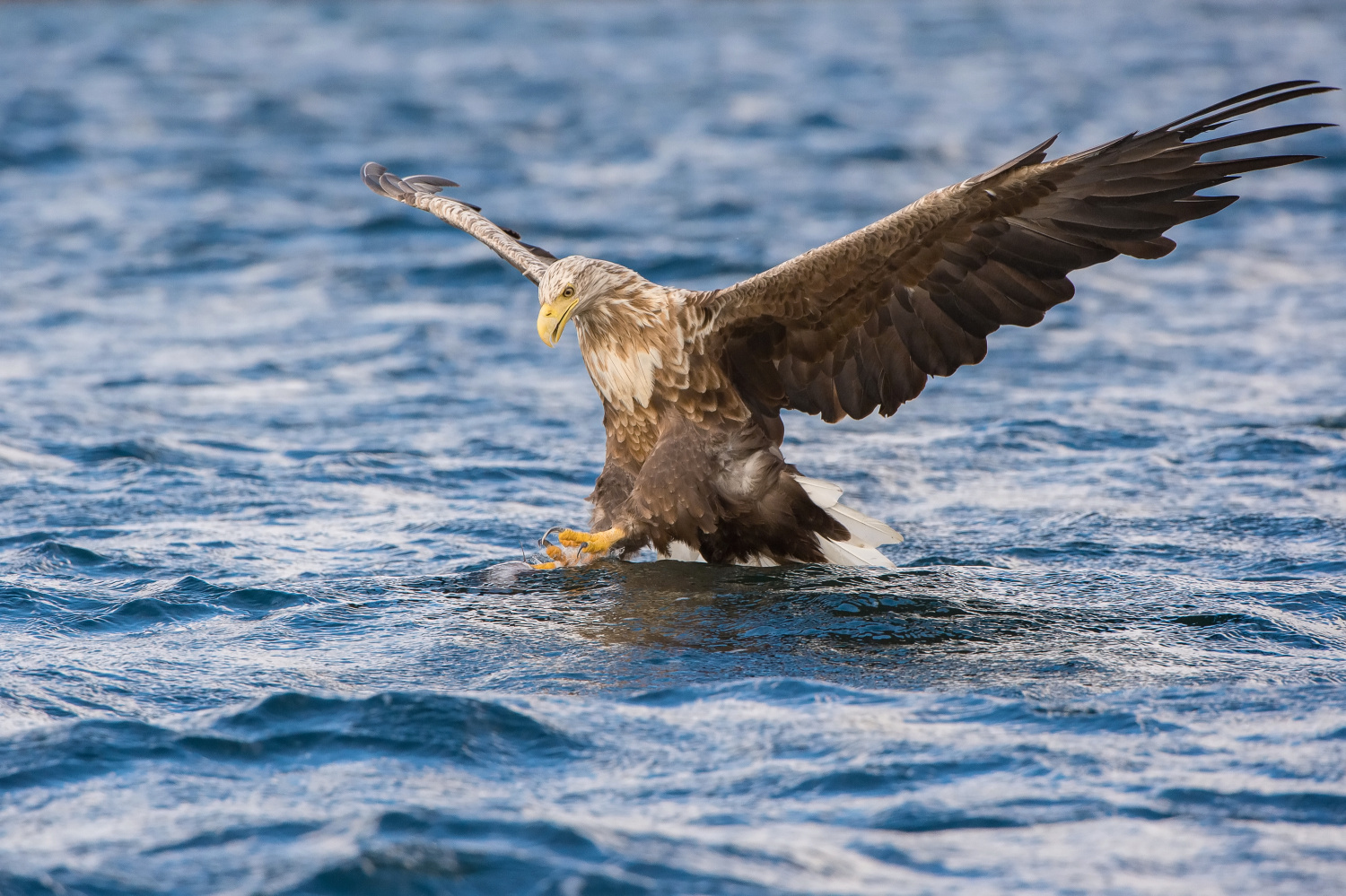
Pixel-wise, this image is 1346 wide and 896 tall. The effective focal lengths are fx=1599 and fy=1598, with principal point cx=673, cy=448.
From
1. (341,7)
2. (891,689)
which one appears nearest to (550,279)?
(891,689)

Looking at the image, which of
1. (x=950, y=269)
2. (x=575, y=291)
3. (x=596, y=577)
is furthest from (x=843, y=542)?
(x=575, y=291)

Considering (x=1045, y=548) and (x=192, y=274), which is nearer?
(x=1045, y=548)

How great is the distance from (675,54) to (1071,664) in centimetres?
2159

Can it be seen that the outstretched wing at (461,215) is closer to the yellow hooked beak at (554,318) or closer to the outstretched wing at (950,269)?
the yellow hooked beak at (554,318)

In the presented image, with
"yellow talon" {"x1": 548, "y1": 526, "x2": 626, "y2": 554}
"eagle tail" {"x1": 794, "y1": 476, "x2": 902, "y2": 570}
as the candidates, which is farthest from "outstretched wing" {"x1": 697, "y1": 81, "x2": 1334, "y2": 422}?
"yellow talon" {"x1": 548, "y1": 526, "x2": 626, "y2": 554}

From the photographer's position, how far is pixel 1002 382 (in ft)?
33.4

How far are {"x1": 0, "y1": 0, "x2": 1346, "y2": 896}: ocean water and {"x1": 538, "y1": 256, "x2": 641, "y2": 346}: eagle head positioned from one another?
1.00 meters

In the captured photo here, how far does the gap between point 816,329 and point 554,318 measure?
1.01 m

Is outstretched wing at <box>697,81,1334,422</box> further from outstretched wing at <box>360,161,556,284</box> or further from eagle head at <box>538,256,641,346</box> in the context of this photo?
outstretched wing at <box>360,161,556,284</box>

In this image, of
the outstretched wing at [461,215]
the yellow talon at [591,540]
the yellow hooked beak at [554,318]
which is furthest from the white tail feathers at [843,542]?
the outstretched wing at [461,215]

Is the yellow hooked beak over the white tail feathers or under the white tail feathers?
over

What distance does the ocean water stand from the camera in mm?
3848

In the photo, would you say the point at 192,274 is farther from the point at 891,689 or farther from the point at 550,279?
the point at 891,689

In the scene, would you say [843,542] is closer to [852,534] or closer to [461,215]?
[852,534]
